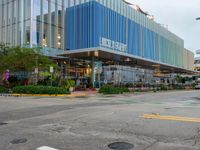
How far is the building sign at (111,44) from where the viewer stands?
40.9 metres

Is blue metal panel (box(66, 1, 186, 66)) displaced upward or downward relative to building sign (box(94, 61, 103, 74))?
upward

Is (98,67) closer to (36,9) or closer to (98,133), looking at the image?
(36,9)

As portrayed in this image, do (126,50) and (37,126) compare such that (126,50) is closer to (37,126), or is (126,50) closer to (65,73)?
A: (65,73)

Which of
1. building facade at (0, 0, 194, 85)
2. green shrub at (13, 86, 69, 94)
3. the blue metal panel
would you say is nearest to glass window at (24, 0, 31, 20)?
building facade at (0, 0, 194, 85)

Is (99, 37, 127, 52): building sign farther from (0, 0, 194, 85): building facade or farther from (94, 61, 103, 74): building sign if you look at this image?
(94, 61, 103, 74): building sign

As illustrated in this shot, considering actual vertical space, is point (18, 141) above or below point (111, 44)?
below

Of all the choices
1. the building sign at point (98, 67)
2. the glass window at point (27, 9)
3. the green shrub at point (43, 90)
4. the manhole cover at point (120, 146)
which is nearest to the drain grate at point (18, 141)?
the manhole cover at point (120, 146)

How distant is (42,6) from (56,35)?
4836 mm

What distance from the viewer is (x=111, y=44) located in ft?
139

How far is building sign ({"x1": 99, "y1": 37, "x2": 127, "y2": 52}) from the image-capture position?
Answer: 4088cm

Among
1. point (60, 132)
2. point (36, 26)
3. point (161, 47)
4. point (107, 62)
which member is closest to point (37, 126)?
point (60, 132)

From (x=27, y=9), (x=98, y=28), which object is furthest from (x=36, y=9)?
(x=98, y=28)

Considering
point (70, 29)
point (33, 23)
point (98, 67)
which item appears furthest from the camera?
point (70, 29)

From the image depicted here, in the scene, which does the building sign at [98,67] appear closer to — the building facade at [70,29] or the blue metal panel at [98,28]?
the building facade at [70,29]
